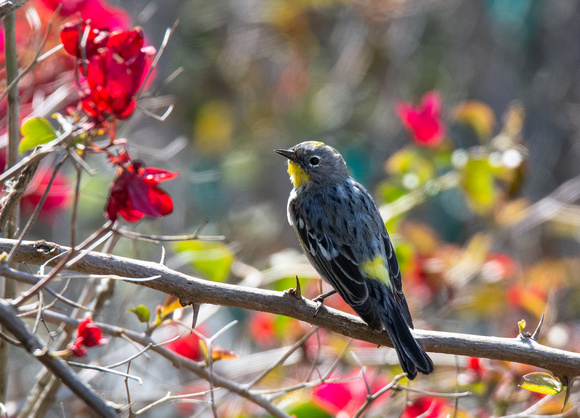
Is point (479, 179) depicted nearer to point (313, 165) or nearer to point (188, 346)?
point (313, 165)

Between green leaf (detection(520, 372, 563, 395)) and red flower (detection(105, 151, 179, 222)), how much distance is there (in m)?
1.34

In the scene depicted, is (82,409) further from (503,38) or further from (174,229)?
(503,38)

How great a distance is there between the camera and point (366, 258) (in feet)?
11.3

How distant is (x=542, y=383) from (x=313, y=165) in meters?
2.17

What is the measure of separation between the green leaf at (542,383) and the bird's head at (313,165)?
204 centimetres

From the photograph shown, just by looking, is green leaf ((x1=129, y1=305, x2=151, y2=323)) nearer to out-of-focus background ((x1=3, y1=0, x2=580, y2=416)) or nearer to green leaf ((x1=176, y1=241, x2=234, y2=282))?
green leaf ((x1=176, y1=241, x2=234, y2=282))

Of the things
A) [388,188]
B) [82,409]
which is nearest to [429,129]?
[388,188]

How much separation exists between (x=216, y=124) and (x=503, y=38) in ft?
10.2

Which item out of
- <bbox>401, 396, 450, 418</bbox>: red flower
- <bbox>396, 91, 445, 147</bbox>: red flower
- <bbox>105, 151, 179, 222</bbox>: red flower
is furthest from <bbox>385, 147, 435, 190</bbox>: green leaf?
<bbox>105, 151, 179, 222</bbox>: red flower

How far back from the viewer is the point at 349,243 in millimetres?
3523

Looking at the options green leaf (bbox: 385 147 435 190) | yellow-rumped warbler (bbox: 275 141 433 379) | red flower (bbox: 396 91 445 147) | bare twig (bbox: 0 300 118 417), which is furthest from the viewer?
red flower (bbox: 396 91 445 147)

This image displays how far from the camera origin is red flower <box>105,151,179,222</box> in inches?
85.4

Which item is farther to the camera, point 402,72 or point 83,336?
point 402,72

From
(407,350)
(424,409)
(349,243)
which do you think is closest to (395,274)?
(349,243)
